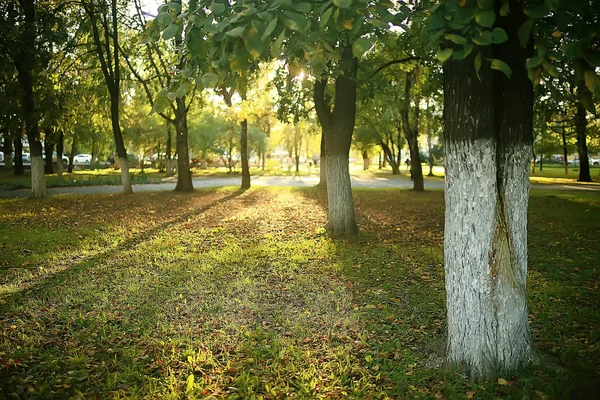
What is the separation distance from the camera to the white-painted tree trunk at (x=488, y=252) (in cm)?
345

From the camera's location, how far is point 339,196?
33.1 feet

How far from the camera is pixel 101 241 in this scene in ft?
31.9

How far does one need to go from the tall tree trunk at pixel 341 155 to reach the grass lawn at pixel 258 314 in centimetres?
56

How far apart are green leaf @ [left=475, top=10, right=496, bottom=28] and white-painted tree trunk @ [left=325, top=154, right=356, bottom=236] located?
7.80 metres

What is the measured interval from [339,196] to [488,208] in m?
6.65

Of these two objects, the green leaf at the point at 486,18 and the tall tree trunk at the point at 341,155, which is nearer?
the green leaf at the point at 486,18

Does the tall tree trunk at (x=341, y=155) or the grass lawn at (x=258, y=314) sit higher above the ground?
the tall tree trunk at (x=341, y=155)

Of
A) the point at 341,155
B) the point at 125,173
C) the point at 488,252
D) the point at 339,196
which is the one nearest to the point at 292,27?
the point at 488,252

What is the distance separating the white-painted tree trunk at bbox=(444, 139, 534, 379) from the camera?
3453 millimetres

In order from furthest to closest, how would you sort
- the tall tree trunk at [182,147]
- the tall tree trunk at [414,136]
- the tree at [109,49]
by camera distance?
the tall tree trunk at [182,147]
the tall tree trunk at [414,136]
the tree at [109,49]

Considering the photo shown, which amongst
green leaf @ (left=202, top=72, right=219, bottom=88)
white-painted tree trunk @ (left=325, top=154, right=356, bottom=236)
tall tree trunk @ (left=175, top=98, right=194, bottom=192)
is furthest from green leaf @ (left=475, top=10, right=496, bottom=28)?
tall tree trunk @ (left=175, top=98, right=194, bottom=192)

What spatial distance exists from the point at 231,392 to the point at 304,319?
171 centimetres

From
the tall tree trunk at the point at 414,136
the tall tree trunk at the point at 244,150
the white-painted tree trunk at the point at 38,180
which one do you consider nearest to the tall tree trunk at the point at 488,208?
the tall tree trunk at the point at 414,136

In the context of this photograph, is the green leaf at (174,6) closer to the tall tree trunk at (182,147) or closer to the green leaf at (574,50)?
the green leaf at (574,50)
